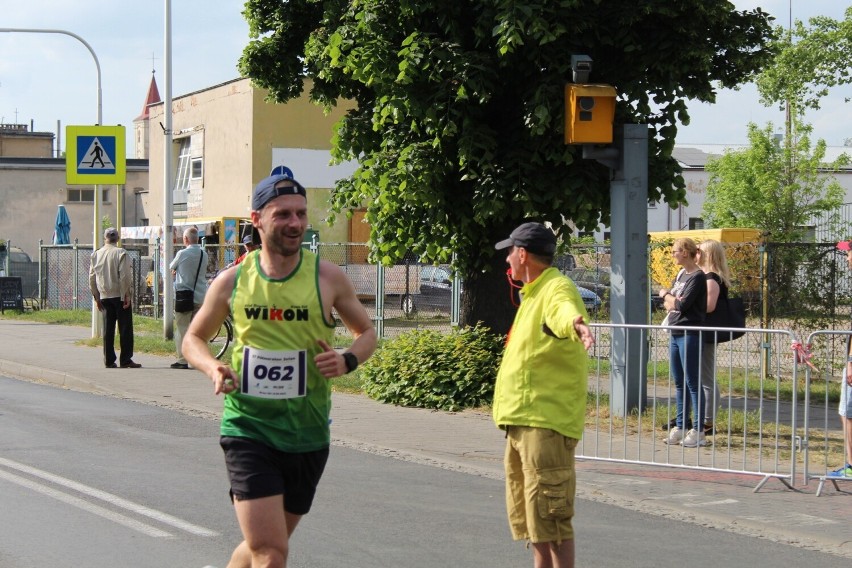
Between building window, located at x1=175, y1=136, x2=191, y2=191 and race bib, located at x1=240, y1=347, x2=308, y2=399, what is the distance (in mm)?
44687

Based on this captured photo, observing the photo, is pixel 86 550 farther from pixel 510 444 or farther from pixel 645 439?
pixel 645 439

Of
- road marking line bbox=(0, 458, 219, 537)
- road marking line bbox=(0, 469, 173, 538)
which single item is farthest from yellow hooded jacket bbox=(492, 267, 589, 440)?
road marking line bbox=(0, 469, 173, 538)

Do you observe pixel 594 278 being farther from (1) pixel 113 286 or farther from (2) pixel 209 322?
(2) pixel 209 322

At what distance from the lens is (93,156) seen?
64.3ft

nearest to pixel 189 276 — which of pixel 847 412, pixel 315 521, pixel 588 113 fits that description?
pixel 588 113

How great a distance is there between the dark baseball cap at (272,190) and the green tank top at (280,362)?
283mm

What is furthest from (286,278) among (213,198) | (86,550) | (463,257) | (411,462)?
(213,198)

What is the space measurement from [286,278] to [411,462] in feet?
17.0

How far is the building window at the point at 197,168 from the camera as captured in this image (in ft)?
153

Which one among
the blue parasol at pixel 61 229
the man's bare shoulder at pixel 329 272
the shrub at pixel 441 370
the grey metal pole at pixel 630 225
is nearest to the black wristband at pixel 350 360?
the man's bare shoulder at pixel 329 272

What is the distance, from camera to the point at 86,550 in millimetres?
6344

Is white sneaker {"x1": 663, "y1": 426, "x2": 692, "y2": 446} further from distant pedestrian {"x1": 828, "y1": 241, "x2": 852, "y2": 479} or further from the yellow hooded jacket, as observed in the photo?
the yellow hooded jacket

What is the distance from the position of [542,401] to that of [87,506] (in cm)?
358

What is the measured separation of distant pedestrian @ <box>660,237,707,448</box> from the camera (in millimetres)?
9695
